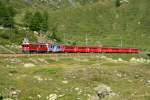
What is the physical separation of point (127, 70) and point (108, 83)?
14.0 metres

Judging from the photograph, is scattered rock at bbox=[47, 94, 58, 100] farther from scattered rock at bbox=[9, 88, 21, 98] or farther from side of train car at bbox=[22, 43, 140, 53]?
side of train car at bbox=[22, 43, 140, 53]

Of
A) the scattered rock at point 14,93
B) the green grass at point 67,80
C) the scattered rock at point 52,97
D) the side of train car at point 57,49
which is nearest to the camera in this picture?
the scattered rock at point 52,97

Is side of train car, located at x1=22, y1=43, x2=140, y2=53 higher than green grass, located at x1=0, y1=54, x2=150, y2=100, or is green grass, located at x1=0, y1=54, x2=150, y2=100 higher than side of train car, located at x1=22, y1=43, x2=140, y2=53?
side of train car, located at x1=22, y1=43, x2=140, y2=53

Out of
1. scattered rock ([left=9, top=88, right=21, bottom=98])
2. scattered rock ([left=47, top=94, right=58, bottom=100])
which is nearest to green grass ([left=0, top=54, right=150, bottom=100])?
scattered rock ([left=9, top=88, right=21, bottom=98])

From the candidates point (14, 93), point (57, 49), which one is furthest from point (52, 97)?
point (57, 49)

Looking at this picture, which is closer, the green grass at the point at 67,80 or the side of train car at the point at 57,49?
the green grass at the point at 67,80

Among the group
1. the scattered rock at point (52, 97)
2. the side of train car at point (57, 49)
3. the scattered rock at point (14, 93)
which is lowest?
the scattered rock at point (52, 97)

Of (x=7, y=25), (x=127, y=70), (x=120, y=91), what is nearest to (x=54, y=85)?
(x=120, y=91)

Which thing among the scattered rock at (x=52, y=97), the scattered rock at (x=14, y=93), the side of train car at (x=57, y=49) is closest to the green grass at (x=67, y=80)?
the scattered rock at (x=14, y=93)

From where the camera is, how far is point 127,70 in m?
74.1

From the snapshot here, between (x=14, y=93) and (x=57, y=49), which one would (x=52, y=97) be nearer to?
(x=14, y=93)

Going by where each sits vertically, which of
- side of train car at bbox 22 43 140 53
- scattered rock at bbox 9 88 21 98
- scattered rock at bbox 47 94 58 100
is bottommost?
scattered rock at bbox 47 94 58 100

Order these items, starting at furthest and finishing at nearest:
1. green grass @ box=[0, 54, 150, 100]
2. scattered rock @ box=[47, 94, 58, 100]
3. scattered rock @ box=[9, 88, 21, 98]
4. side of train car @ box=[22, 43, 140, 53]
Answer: side of train car @ box=[22, 43, 140, 53]
green grass @ box=[0, 54, 150, 100]
scattered rock @ box=[9, 88, 21, 98]
scattered rock @ box=[47, 94, 58, 100]

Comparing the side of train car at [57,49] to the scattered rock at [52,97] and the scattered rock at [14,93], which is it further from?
the scattered rock at [52,97]
